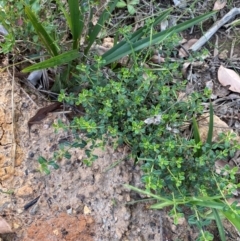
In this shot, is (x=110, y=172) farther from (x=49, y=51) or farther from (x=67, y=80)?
(x=49, y=51)

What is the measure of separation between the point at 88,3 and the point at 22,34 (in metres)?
0.30

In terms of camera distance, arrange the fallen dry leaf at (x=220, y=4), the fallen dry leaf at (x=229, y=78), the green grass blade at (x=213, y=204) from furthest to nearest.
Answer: the fallen dry leaf at (x=220, y=4), the fallen dry leaf at (x=229, y=78), the green grass blade at (x=213, y=204)

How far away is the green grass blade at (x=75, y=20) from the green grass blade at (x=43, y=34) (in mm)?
94

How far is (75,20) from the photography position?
5.45 ft

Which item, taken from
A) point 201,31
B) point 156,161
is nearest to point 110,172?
point 156,161

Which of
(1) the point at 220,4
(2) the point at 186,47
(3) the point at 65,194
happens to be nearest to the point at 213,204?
(3) the point at 65,194

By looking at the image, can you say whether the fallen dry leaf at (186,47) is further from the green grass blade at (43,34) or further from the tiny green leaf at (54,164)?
the tiny green leaf at (54,164)

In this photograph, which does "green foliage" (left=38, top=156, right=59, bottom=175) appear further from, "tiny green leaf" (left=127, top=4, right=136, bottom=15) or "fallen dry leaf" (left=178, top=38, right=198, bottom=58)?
"fallen dry leaf" (left=178, top=38, right=198, bottom=58)

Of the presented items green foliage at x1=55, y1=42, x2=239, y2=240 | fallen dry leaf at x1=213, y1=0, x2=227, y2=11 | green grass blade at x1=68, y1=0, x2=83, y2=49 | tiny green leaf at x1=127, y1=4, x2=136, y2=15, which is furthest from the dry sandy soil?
fallen dry leaf at x1=213, y1=0, x2=227, y2=11

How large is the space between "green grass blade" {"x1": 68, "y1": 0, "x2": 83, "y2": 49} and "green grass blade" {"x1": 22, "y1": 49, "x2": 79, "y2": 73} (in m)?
0.07

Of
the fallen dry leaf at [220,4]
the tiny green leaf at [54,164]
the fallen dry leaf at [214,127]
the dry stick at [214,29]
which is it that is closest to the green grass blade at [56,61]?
the tiny green leaf at [54,164]

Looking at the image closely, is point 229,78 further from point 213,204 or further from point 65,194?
point 65,194

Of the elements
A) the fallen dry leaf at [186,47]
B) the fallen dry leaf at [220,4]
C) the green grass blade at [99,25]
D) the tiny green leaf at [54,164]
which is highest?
the green grass blade at [99,25]

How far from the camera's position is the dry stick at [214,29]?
7.34 feet
